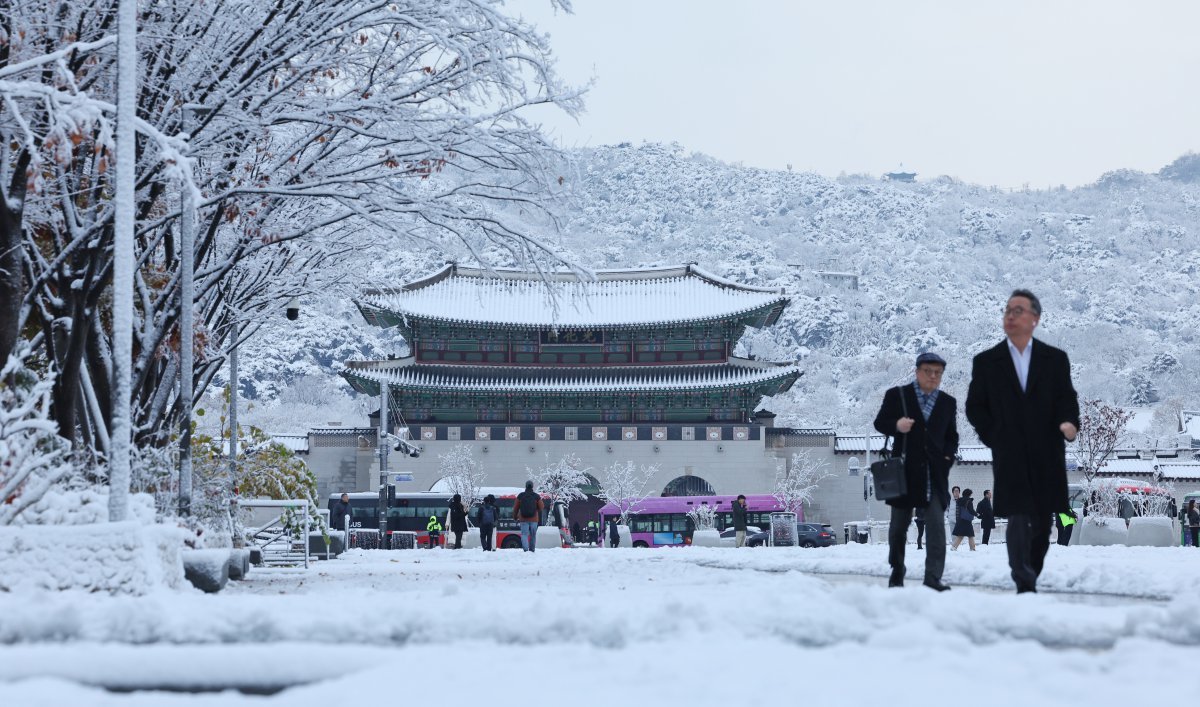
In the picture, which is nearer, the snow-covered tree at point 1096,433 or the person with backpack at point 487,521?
the person with backpack at point 487,521

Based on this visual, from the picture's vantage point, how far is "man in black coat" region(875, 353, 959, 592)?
345 inches

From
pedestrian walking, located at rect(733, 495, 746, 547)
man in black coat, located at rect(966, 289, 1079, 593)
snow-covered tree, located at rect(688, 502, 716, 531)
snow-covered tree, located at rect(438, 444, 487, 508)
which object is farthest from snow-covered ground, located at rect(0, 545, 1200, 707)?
snow-covered tree, located at rect(438, 444, 487, 508)

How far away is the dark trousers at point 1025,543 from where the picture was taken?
304 inches

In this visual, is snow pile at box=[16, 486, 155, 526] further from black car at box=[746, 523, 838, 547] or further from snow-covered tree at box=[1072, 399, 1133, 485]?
snow-covered tree at box=[1072, 399, 1133, 485]

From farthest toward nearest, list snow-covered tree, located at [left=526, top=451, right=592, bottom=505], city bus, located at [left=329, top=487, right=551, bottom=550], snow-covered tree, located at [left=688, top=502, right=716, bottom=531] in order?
1. snow-covered tree, located at [left=526, top=451, right=592, bottom=505]
2. snow-covered tree, located at [left=688, top=502, right=716, bottom=531]
3. city bus, located at [left=329, top=487, right=551, bottom=550]

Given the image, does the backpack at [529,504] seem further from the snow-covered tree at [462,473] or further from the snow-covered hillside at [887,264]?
the snow-covered hillside at [887,264]

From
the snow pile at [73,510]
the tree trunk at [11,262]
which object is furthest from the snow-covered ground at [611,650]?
the tree trunk at [11,262]

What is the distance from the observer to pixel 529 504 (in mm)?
23672

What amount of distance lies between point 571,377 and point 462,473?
20.9ft

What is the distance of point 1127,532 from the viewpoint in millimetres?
25734

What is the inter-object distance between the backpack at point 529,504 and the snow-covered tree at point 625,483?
28.0 metres

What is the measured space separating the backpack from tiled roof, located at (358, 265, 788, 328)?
2737 cm

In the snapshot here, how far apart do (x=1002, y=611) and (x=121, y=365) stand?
228 inches

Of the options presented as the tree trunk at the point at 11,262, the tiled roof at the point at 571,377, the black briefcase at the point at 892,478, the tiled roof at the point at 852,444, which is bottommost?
the black briefcase at the point at 892,478
